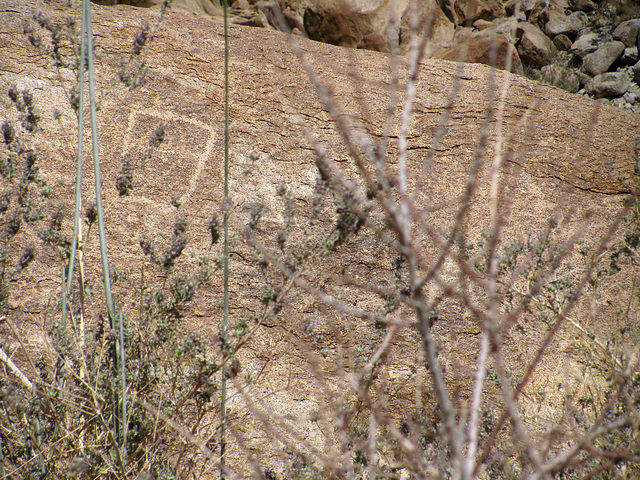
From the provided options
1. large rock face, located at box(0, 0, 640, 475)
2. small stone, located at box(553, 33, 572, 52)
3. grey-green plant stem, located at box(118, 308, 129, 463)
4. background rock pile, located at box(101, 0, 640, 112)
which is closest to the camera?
grey-green plant stem, located at box(118, 308, 129, 463)

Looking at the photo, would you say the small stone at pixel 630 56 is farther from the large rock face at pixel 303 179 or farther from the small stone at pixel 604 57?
the large rock face at pixel 303 179

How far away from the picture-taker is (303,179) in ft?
6.95

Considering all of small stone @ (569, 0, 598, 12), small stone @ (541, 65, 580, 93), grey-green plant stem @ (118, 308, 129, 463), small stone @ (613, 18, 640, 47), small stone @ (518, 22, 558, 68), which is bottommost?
grey-green plant stem @ (118, 308, 129, 463)

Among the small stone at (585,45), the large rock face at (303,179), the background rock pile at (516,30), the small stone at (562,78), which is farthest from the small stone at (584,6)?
the large rock face at (303,179)

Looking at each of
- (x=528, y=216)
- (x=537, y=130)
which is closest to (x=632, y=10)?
(x=537, y=130)

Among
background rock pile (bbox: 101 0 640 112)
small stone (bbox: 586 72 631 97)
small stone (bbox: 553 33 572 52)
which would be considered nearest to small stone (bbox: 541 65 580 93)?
background rock pile (bbox: 101 0 640 112)

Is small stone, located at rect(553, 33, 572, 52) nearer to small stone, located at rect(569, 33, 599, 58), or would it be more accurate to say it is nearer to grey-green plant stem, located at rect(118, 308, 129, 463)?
small stone, located at rect(569, 33, 599, 58)

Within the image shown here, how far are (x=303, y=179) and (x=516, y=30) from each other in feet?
9.42

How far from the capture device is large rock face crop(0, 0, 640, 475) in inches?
73.3

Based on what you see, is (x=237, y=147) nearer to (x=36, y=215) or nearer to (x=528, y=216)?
(x=36, y=215)

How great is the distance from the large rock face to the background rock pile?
1331 millimetres

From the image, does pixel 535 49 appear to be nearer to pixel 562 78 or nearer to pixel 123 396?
pixel 562 78

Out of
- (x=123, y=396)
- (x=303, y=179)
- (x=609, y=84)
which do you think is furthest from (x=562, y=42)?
(x=123, y=396)

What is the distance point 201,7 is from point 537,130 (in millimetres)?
4028
